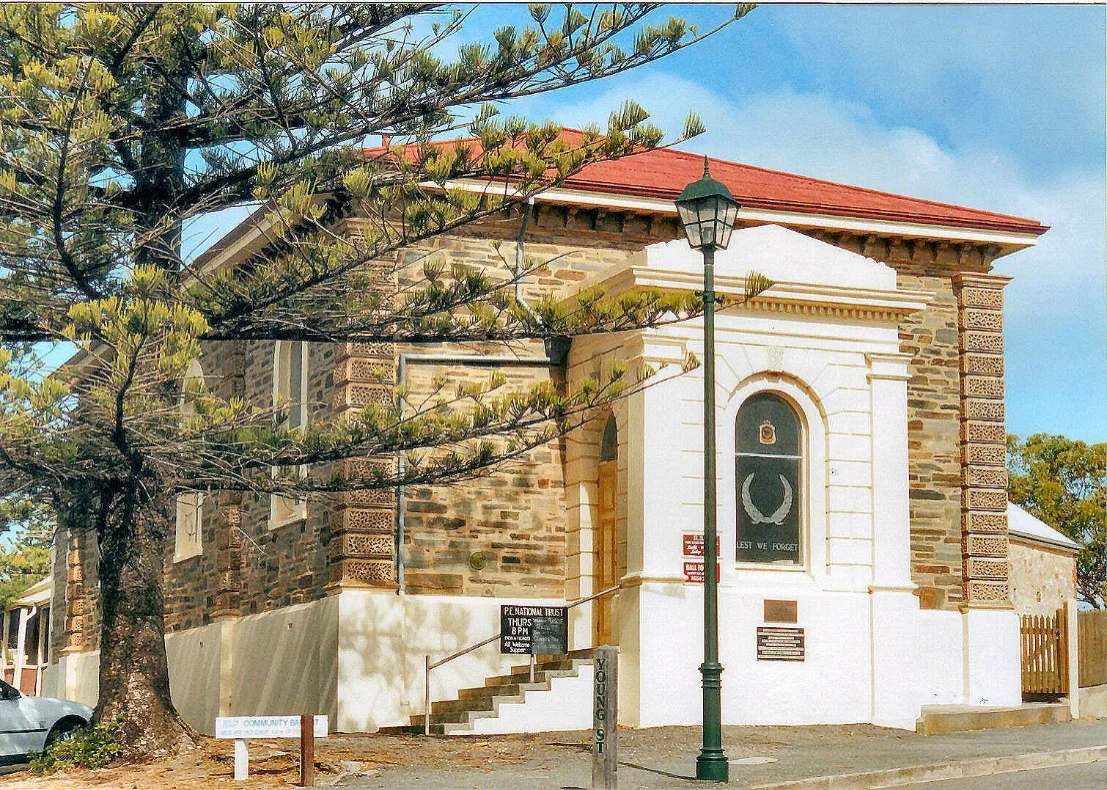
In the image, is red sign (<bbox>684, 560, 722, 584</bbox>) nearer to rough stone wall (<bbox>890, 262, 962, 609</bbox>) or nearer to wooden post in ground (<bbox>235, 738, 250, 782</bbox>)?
rough stone wall (<bbox>890, 262, 962, 609</bbox>)

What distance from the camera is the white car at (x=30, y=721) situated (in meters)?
16.7

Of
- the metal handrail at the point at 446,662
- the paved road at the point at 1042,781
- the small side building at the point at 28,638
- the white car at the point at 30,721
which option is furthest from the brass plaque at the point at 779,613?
the small side building at the point at 28,638

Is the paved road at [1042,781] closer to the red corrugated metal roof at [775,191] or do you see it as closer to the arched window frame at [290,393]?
the red corrugated metal roof at [775,191]

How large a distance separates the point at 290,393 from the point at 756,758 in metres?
9.62

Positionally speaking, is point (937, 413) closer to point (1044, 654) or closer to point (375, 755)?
point (1044, 654)

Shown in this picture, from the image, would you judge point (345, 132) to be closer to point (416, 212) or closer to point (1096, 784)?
point (416, 212)

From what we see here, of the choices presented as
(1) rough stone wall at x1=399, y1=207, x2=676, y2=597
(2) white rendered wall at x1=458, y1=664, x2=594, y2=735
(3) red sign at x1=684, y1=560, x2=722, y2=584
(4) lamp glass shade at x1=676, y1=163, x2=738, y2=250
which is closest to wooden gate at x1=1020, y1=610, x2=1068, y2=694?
(3) red sign at x1=684, y1=560, x2=722, y2=584

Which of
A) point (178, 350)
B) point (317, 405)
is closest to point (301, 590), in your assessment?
point (317, 405)

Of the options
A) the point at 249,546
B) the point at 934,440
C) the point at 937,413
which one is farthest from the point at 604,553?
the point at 249,546

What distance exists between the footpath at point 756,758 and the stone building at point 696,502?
0.88 meters

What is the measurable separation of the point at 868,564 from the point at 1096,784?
233 inches

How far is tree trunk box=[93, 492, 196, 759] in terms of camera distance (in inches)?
571

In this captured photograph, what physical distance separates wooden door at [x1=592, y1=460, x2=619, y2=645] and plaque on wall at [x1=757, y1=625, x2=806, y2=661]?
2193mm

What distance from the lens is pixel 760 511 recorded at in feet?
59.9
